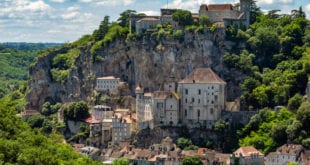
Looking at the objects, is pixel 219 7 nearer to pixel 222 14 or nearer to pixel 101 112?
pixel 222 14

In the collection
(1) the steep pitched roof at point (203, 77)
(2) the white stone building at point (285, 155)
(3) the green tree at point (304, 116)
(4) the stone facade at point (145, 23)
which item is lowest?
(2) the white stone building at point (285, 155)

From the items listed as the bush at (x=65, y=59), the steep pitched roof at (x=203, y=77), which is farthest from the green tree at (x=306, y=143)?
the bush at (x=65, y=59)

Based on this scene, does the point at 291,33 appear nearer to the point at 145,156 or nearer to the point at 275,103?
the point at 275,103

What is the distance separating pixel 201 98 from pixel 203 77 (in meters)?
2.73

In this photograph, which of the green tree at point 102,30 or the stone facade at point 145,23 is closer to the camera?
the stone facade at point 145,23

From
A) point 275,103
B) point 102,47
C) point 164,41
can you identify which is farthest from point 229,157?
point 102,47

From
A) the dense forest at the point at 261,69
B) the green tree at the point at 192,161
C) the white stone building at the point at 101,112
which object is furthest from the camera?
the white stone building at the point at 101,112

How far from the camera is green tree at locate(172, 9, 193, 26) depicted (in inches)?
4087

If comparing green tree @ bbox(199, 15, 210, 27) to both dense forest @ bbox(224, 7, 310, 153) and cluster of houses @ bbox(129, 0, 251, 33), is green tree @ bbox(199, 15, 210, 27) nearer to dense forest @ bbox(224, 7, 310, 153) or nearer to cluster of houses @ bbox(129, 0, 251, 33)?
cluster of houses @ bbox(129, 0, 251, 33)

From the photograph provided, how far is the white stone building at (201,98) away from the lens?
93250 mm

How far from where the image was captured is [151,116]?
94812 mm

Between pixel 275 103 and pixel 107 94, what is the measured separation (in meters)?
25.2

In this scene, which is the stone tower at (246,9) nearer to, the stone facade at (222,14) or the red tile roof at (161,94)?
the stone facade at (222,14)

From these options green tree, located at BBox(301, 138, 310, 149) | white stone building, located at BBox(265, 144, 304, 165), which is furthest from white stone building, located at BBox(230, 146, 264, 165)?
green tree, located at BBox(301, 138, 310, 149)
